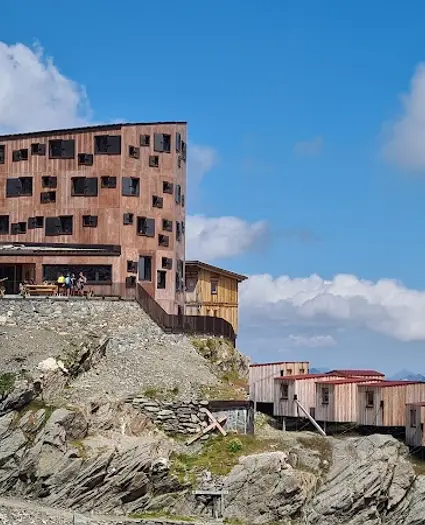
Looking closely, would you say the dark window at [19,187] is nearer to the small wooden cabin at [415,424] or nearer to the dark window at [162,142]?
the dark window at [162,142]

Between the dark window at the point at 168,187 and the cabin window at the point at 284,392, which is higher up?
the dark window at the point at 168,187

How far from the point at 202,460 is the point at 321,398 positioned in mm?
13151

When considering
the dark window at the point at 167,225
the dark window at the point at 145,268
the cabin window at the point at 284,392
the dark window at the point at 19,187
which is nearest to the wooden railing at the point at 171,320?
the dark window at the point at 145,268

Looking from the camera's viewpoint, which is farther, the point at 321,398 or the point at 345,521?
the point at 321,398

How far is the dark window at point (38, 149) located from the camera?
105375 mm

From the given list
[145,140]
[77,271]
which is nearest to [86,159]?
[145,140]

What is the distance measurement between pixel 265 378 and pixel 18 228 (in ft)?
102

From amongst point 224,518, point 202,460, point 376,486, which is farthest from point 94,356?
point 376,486

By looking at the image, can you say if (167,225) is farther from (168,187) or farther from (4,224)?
(4,224)

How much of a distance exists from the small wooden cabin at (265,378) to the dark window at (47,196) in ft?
87.7

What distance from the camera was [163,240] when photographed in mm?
103625

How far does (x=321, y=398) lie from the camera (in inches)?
3376

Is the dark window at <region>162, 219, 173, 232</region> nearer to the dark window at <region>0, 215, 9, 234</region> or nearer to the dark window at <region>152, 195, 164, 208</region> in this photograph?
the dark window at <region>152, 195, 164, 208</region>

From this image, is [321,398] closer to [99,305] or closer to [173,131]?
[99,305]
